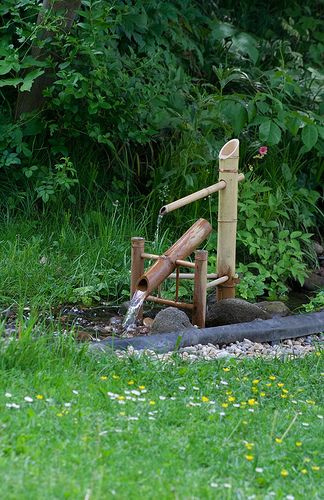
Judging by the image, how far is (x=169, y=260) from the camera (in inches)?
268

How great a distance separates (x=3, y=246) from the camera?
24.9ft

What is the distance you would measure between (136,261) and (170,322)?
2.09 ft

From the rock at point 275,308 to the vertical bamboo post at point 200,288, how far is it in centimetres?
95

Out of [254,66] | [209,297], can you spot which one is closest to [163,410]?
[209,297]

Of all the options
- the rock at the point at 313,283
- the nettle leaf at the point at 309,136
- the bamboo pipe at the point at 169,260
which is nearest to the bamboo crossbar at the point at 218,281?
the bamboo pipe at the point at 169,260

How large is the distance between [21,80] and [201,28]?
9.59 ft

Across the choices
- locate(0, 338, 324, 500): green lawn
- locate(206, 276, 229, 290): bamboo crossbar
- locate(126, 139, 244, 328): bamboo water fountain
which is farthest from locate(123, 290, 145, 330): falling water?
locate(0, 338, 324, 500): green lawn

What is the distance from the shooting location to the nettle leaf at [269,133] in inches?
327

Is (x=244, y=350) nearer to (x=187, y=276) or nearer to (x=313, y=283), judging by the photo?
(x=187, y=276)

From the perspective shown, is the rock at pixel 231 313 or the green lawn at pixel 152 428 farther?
the rock at pixel 231 313

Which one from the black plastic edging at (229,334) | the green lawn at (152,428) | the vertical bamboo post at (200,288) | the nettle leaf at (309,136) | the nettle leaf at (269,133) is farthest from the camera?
the nettle leaf at (309,136)

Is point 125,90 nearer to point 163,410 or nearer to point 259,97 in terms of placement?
point 259,97

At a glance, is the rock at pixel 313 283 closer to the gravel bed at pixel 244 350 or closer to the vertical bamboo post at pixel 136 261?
the gravel bed at pixel 244 350

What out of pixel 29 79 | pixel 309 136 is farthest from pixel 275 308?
pixel 29 79
